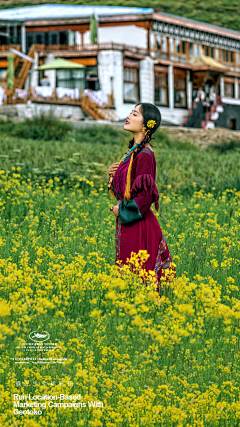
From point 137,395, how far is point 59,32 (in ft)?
110

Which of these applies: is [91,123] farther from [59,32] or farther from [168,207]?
[168,207]

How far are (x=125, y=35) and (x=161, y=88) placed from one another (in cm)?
395

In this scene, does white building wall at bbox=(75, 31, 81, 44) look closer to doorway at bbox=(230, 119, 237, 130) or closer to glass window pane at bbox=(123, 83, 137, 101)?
glass window pane at bbox=(123, 83, 137, 101)

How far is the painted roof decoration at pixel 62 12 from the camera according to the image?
33.6m

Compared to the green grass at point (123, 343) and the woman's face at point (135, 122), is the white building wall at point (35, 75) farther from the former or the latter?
the woman's face at point (135, 122)

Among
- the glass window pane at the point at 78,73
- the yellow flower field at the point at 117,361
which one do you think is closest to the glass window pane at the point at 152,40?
the glass window pane at the point at 78,73

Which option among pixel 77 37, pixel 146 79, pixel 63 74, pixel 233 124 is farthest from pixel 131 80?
pixel 233 124

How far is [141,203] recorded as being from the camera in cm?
441

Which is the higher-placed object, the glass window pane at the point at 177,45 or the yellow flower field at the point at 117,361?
the glass window pane at the point at 177,45

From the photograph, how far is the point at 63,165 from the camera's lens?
12336mm

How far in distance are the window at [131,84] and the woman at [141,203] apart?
2781 cm

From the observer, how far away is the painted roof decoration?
3362cm

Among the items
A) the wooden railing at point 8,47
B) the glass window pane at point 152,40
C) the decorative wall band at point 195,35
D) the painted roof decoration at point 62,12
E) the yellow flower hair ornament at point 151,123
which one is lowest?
the yellow flower hair ornament at point 151,123

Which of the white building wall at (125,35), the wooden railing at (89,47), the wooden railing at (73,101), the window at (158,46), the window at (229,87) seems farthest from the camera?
the window at (229,87)
